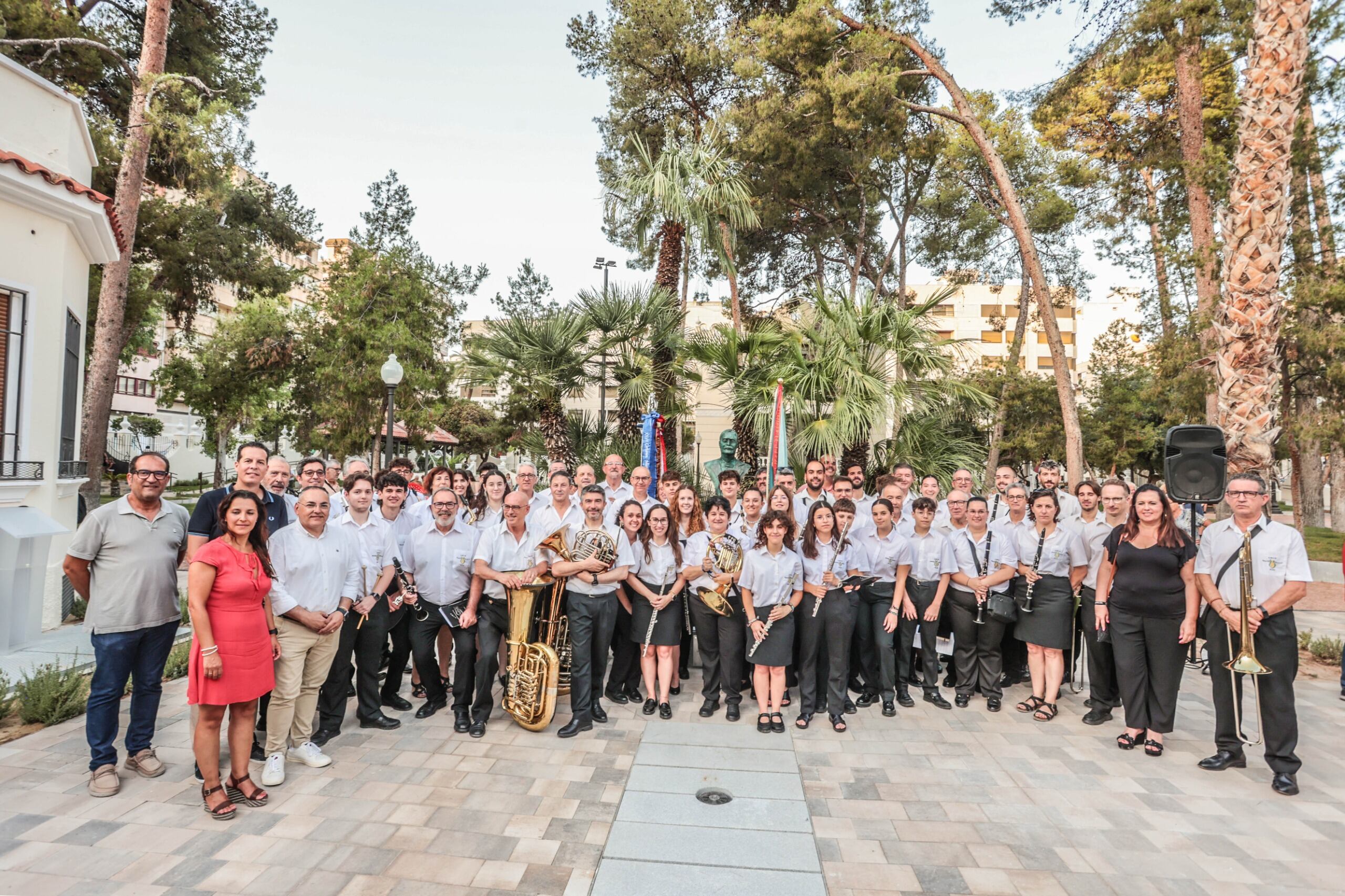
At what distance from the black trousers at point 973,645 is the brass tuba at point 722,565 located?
6.29 feet

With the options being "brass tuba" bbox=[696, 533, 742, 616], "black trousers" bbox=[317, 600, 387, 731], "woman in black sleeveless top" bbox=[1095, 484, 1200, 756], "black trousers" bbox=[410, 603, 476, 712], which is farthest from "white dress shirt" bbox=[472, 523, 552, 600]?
Answer: "woman in black sleeveless top" bbox=[1095, 484, 1200, 756]

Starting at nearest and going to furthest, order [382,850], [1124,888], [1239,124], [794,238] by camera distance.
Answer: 1. [1124,888]
2. [382,850]
3. [1239,124]
4. [794,238]

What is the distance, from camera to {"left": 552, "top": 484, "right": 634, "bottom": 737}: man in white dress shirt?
5.24 metres

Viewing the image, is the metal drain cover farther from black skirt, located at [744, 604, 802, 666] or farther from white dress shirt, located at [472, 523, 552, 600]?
white dress shirt, located at [472, 523, 552, 600]

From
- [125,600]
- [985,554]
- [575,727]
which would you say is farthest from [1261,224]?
[125,600]

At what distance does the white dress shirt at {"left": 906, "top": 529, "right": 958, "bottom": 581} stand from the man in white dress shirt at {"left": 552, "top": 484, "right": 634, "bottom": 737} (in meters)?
2.49

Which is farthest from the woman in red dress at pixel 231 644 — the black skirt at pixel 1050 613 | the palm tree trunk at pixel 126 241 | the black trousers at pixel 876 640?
the palm tree trunk at pixel 126 241

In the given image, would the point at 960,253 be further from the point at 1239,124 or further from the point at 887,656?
the point at 887,656

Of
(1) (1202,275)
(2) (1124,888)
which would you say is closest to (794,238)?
(1) (1202,275)

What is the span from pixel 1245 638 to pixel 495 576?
16.7 ft

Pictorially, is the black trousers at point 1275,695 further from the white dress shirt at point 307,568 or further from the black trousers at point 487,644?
the white dress shirt at point 307,568

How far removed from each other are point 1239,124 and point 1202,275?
3298 millimetres

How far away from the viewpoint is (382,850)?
3.53m

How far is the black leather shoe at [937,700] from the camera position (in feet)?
19.5
